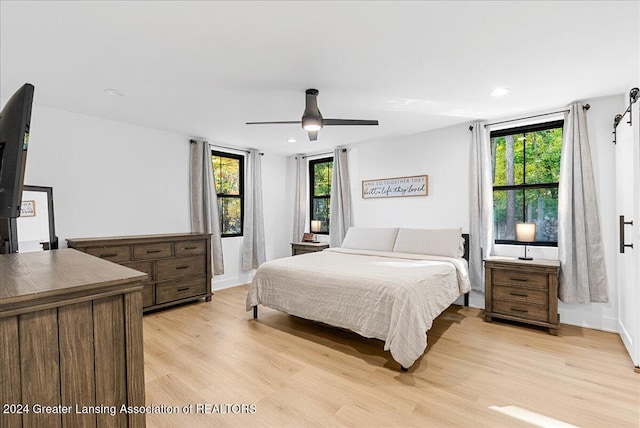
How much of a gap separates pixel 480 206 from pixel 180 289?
3958mm

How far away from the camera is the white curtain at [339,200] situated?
16.7 ft

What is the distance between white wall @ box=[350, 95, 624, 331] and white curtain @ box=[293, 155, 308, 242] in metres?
1.09

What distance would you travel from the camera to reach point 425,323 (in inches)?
97.6

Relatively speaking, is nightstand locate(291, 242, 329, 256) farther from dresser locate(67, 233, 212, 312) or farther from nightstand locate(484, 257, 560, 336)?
nightstand locate(484, 257, 560, 336)

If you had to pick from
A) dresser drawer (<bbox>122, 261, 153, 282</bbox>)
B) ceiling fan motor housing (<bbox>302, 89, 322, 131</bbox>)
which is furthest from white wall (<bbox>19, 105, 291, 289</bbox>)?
ceiling fan motor housing (<bbox>302, 89, 322, 131</bbox>)

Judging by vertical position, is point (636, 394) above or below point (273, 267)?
below

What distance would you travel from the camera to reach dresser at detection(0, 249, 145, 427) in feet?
2.50

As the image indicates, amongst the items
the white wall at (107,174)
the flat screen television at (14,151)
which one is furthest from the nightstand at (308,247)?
the flat screen television at (14,151)

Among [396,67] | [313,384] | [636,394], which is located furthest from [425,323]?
[396,67]

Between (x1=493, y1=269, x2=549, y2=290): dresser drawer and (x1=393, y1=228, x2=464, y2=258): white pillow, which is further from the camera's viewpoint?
(x1=393, y1=228, x2=464, y2=258): white pillow

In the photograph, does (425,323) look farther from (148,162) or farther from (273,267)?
(148,162)

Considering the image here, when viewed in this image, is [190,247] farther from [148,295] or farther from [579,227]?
[579,227]

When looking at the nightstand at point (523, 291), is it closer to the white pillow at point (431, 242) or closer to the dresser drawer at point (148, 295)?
the white pillow at point (431, 242)

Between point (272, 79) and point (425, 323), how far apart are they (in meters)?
2.38
